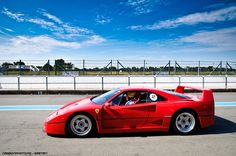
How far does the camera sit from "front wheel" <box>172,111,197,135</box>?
551 centimetres

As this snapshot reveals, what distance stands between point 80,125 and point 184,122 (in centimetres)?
256

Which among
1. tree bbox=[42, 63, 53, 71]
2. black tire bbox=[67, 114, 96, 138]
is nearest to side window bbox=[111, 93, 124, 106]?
black tire bbox=[67, 114, 96, 138]

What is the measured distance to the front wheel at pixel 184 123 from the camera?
18.1ft

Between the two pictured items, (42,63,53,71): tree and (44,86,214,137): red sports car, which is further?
(42,63,53,71): tree

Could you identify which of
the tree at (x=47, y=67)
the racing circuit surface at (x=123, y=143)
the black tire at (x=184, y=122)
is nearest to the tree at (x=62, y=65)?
the tree at (x=47, y=67)

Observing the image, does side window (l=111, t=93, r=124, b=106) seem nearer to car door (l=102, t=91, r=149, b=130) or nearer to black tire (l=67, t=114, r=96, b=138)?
car door (l=102, t=91, r=149, b=130)

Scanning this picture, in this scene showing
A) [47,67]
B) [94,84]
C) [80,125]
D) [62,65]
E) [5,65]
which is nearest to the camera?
[80,125]

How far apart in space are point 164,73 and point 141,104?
26435mm

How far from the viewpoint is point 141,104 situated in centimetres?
546

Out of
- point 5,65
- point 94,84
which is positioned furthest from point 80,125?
point 5,65

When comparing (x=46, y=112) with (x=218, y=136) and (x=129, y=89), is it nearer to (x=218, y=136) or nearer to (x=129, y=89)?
(x=129, y=89)

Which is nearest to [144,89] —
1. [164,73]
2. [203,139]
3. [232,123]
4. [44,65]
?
[203,139]

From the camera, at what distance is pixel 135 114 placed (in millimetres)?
5336

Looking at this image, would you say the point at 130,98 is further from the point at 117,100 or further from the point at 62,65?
the point at 62,65
